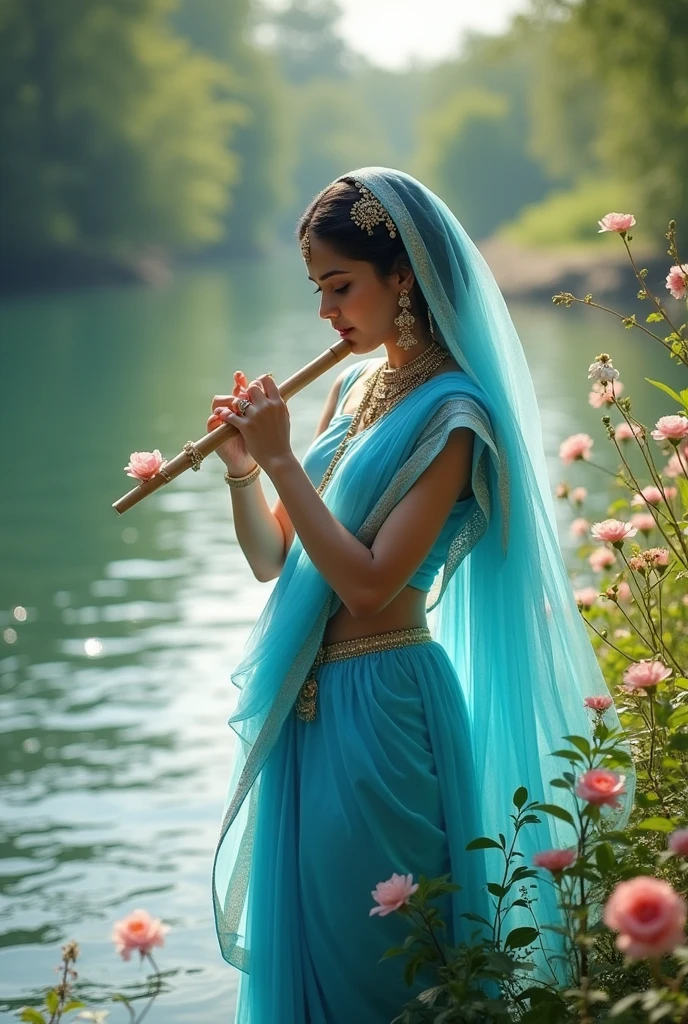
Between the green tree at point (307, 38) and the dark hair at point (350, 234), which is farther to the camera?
the green tree at point (307, 38)

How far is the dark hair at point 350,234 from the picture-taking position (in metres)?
2.52

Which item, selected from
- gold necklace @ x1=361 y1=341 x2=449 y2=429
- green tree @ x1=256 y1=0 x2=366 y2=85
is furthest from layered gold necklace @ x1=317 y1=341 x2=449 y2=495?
green tree @ x1=256 y1=0 x2=366 y2=85

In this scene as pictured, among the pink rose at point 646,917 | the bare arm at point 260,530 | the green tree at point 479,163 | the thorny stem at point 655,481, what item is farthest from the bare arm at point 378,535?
the green tree at point 479,163

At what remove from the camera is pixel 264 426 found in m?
2.49

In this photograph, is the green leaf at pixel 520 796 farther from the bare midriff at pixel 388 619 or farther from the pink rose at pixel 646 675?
the bare midriff at pixel 388 619

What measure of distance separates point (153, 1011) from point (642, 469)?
5.70 meters

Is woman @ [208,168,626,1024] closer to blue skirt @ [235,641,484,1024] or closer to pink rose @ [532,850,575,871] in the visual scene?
blue skirt @ [235,641,484,1024]

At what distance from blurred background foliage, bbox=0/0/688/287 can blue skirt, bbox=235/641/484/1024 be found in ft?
17.2

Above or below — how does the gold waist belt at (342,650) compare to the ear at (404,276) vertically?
below

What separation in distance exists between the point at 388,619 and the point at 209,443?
47cm

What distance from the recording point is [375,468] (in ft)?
8.32

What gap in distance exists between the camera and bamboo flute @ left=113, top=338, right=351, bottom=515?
8.59 ft

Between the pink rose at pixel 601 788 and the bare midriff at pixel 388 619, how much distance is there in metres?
0.73

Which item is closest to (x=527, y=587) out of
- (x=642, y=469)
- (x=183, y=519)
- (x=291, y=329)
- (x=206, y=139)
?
(x=642, y=469)
